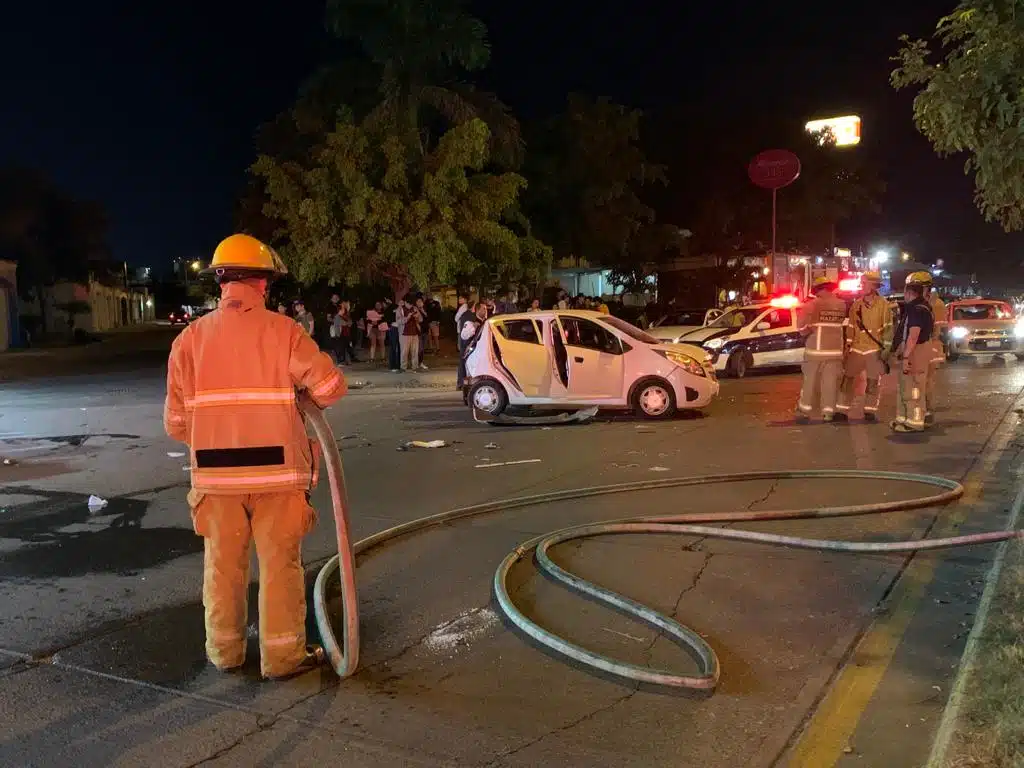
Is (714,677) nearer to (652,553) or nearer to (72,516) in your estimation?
(652,553)

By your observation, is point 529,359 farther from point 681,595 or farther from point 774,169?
point 774,169

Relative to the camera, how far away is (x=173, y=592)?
5.83 m

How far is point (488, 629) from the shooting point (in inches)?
201

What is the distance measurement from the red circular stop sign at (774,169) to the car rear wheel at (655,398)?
2117cm

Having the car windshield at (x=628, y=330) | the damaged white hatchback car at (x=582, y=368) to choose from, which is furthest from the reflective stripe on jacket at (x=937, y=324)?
the car windshield at (x=628, y=330)

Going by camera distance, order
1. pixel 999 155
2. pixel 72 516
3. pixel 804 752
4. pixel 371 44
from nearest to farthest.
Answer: pixel 804 752 < pixel 999 155 < pixel 72 516 < pixel 371 44

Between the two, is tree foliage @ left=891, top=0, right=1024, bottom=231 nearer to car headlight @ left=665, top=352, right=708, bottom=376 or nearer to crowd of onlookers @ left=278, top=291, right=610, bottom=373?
car headlight @ left=665, top=352, right=708, bottom=376

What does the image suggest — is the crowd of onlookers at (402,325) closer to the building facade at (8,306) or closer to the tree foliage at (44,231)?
the building facade at (8,306)

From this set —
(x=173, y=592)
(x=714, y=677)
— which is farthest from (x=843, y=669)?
(x=173, y=592)

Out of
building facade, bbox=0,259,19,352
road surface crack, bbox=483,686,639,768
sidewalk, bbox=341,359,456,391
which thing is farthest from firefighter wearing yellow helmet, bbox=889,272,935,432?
building facade, bbox=0,259,19,352

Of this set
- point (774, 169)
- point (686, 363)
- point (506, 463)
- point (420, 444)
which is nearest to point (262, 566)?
point (506, 463)

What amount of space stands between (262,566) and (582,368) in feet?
30.2

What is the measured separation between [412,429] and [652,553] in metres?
7.00

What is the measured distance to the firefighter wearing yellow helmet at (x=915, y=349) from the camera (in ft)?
36.2
